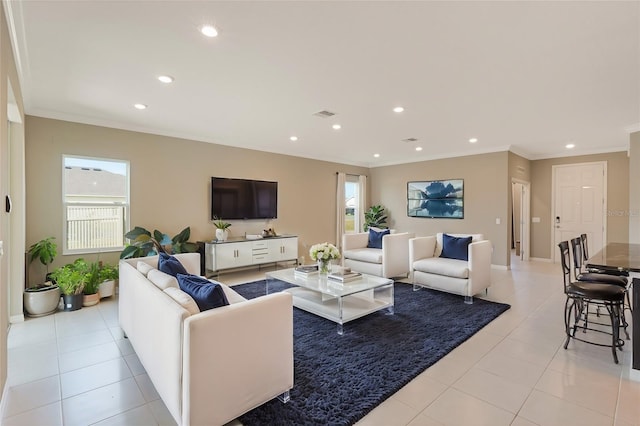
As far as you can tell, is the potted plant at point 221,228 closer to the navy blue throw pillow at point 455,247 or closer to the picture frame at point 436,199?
the navy blue throw pillow at point 455,247

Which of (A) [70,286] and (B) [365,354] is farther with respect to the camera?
(A) [70,286]

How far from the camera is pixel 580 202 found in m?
6.91

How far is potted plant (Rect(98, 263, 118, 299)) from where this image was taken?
4294mm

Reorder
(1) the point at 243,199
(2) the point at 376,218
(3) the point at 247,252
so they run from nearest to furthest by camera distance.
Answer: (3) the point at 247,252 → (1) the point at 243,199 → (2) the point at 376,218

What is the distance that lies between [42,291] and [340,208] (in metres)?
5.88

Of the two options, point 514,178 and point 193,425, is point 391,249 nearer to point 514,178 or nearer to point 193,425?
point 514,178

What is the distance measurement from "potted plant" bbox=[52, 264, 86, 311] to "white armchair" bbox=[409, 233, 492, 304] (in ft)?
15.0

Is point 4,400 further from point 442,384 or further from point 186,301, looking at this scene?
point 442,384

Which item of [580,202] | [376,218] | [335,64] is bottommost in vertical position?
[376,218]

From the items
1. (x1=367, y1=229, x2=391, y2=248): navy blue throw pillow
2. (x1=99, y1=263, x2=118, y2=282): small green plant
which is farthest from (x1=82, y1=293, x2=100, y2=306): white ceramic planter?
(x1=367, y1=229, x2=391, y2=248): navy blue throw pillow

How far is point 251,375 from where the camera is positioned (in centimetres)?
188

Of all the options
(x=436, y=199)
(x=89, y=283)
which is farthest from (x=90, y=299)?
(x=436, y=199)

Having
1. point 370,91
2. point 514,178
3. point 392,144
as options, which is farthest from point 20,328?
point 514,178

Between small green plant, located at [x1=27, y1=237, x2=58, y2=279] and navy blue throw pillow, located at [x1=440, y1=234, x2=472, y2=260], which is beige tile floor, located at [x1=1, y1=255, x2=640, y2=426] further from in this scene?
navy blue throw pillow, located at [x1=440, y1=234, x2=472, y2=260]
